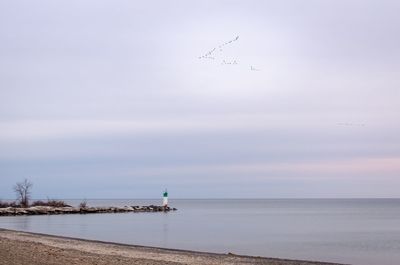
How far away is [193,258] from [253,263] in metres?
3.03

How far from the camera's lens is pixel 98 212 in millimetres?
98062

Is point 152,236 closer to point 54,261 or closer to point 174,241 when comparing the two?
point 174,241

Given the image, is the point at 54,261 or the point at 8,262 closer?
the point at 8,262

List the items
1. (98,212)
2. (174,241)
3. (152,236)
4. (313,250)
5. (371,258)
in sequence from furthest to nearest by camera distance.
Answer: (98,212) < (152,236) < (174,241) < (313,250) < (371,258)

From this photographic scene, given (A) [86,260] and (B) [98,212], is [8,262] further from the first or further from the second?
(B) [98,212]

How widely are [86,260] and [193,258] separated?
697 centimetres

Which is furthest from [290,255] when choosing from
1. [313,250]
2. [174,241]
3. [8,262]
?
[8,262]

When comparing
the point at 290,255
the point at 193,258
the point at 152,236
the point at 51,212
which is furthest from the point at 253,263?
the point at 51,212

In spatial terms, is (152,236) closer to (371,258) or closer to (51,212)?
(371,258)

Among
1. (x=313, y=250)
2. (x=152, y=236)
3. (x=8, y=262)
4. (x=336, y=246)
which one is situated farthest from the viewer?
(x=152, y=236)

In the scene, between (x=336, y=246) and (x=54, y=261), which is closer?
(x=54, y=261)

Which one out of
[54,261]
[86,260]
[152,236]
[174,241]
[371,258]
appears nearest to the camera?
[54,261]

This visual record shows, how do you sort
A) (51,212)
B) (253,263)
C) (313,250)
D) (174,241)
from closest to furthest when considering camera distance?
(253,263), (313,250), (174,241), (51,212)

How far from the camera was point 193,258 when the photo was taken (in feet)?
92.5
